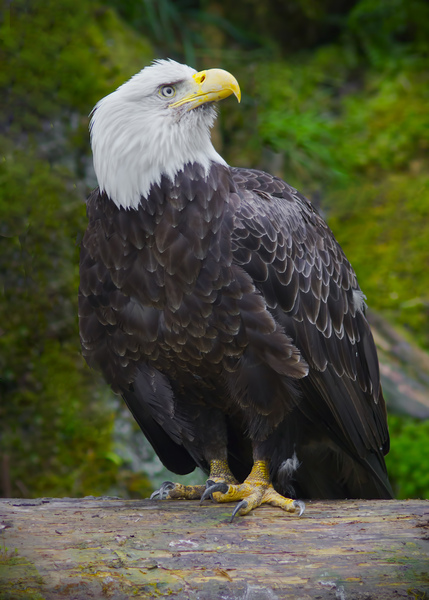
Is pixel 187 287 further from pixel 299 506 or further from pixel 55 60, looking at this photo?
pixel 55 60

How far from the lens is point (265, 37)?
27.7 ft

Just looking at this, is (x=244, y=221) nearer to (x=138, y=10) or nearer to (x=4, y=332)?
(x=4, y=332)

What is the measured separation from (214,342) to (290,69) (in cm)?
562

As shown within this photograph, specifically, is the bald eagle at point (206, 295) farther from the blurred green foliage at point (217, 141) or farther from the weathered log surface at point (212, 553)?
the blurred green foliage at point (217, 141)

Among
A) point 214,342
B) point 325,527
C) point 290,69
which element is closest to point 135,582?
point 325,527

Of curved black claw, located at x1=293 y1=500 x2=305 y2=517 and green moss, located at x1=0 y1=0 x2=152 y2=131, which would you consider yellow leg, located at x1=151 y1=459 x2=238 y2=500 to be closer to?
curved black claw, located at x1=293 y1=500 x2=305 y2=517

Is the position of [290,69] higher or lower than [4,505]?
higher

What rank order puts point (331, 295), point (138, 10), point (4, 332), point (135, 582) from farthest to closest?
1. point (138, 10)
2. point (4, 332)
3. point (331, 295)
4. point (135, 582)

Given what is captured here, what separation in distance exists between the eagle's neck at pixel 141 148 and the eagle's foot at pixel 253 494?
151 centimetres

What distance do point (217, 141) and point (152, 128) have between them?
3713 millimetres

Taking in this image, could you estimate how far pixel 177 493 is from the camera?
13.0ft

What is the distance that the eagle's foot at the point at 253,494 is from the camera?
3.51 m

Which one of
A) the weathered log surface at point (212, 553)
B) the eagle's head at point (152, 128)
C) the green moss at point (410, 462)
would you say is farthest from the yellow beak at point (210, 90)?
the green moss at point (410, 462)

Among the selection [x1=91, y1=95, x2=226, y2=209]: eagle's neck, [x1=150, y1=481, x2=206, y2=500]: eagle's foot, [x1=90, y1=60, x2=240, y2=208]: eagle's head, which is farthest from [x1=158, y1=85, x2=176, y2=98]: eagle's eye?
[x1=150, y1=481, x2=206, y2=500]: eagle's foot
